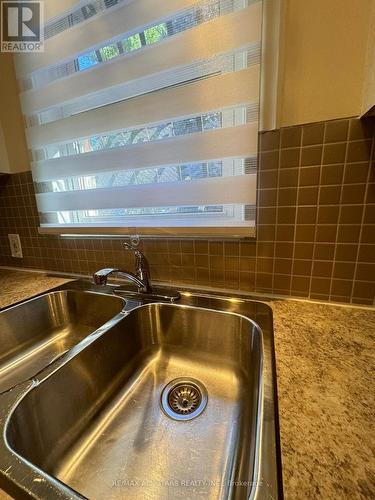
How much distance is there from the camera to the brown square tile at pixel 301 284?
722mm

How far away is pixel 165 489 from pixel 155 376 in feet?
0.95

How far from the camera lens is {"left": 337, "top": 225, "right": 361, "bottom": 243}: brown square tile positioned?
2.08 feet

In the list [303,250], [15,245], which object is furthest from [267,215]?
[15,245]

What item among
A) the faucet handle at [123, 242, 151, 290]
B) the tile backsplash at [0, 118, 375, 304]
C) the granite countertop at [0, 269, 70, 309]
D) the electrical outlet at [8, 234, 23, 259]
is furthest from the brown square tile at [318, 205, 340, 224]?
the electrical outlet at [8, 234, 23, 259]

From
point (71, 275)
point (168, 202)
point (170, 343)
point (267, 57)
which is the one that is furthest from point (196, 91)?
point (71, 275)

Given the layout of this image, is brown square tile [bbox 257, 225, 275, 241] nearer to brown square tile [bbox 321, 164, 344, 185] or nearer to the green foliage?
brown square tile [bbox 321, 164, 344, 185]

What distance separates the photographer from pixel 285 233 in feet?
2.32

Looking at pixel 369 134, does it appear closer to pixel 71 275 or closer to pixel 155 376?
pixel 155 376

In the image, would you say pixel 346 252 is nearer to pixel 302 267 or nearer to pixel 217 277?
pixel 302 267

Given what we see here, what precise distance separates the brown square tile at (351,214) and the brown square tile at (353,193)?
0.01 meters

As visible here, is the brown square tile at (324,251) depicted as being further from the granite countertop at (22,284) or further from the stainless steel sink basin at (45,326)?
the granite countertop at (22,284)

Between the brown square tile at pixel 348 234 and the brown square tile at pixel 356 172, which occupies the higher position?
the brown square tile at pixel 356 172

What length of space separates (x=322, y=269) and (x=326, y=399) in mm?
396

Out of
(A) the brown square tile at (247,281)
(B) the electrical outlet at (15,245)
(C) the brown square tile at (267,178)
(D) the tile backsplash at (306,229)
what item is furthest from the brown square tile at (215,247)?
(B) the electrical outlet at (15,245)
